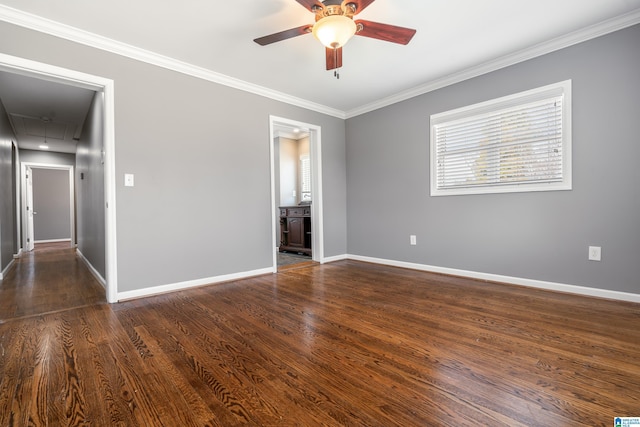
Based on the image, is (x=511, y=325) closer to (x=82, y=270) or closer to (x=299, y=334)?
(x=299, y=334)

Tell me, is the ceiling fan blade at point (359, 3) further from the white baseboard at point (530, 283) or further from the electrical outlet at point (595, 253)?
the white baseboard at point (530, 283)

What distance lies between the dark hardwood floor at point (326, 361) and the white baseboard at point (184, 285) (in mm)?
109

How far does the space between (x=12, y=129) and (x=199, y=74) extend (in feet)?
15.2

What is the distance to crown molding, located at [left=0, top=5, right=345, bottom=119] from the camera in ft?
7.32

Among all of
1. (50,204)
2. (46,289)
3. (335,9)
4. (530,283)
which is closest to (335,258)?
(530,283)

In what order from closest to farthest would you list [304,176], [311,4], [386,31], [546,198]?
[311,4] < [386,31] < [546,198] < [304,176]

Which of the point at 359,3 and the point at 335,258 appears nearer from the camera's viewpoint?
the point at 359,3

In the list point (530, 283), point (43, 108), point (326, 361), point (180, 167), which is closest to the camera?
point (326, 361)

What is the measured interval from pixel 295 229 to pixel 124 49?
11.9 ft

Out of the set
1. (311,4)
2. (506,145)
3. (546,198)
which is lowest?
(546,198)

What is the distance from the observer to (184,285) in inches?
121

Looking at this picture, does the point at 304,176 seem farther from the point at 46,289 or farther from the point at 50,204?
the point at 50,204

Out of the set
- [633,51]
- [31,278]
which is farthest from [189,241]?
[633,51]

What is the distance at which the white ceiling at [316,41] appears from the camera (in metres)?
2.20
